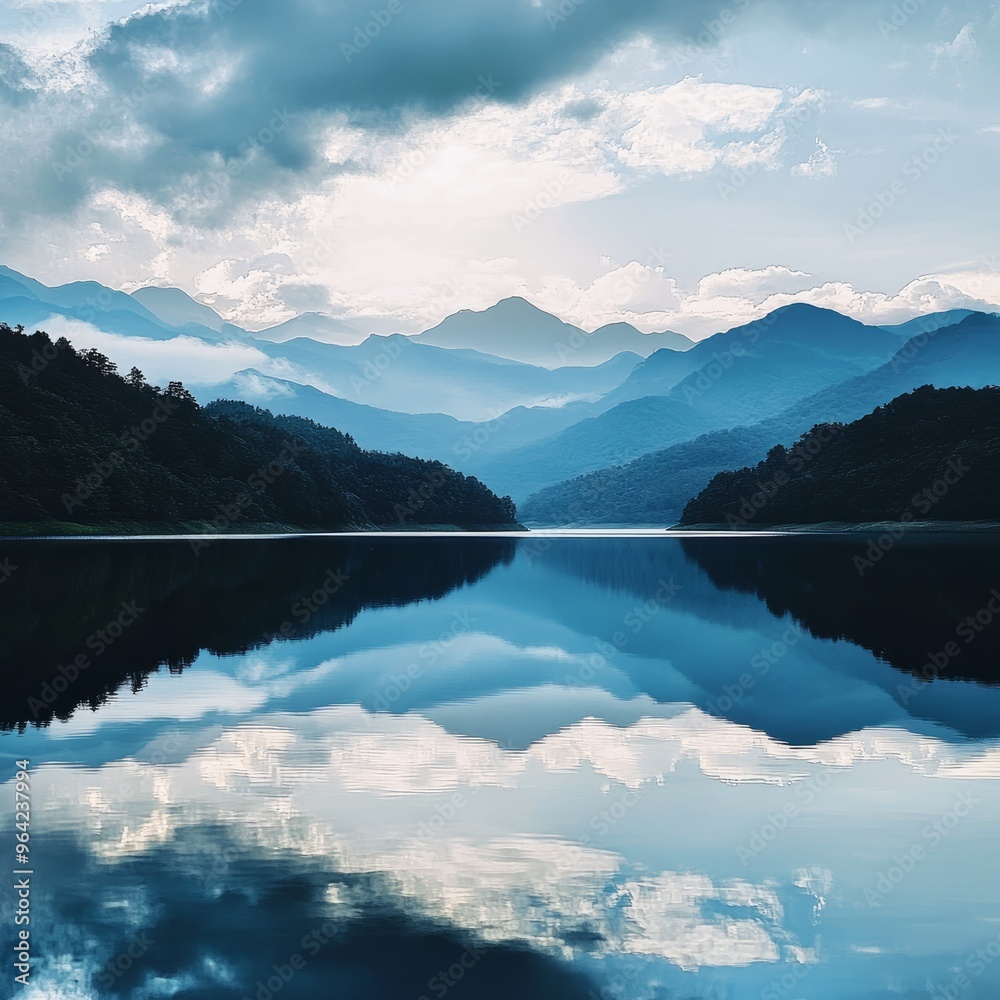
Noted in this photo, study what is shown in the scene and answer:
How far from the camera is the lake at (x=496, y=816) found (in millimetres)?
12914

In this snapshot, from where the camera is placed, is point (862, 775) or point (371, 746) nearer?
point (862, 775)

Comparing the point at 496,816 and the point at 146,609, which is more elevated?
the point at 496,816

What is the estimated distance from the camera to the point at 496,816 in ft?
62.7

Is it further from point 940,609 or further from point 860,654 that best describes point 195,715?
point 940,609

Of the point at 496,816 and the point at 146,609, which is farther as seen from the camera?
the point at 146,609

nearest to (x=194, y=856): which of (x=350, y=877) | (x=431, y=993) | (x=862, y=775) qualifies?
(x=350, y=877)

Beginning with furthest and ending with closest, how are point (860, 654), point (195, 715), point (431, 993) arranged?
point (860, 654), point (195, 715), point (431, 993)

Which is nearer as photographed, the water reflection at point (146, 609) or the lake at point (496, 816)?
the lake at point (496, 816)

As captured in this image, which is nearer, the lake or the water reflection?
the lake

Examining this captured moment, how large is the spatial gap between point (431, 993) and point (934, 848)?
1005cm

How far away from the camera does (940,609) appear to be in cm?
5734

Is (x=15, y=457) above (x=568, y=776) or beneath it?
above

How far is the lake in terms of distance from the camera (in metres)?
12.9

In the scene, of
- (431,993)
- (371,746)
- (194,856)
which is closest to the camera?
(431,993)
